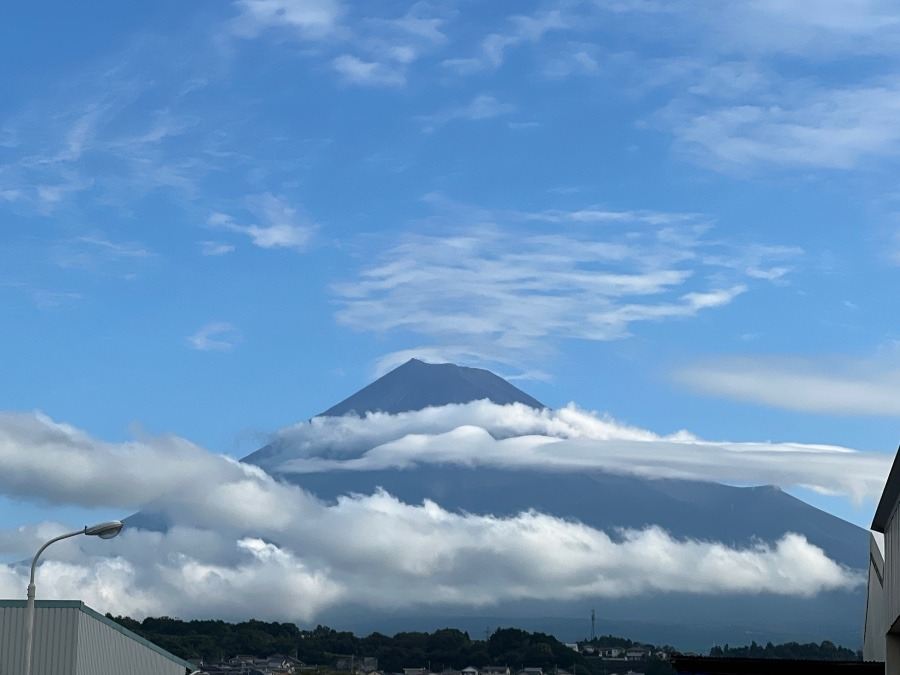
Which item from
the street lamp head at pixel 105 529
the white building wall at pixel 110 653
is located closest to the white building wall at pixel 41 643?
the white building wall at pixel 110 653

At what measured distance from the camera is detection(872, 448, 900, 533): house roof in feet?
88.3

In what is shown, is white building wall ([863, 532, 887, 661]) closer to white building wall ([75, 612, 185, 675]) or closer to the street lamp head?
the street lamp head

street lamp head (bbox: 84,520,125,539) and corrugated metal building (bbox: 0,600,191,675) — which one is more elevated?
street lamp head (bbox: 84,520,125,539)

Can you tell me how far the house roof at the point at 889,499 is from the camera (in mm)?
26902

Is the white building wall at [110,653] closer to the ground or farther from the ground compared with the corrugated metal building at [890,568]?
closer to the ground

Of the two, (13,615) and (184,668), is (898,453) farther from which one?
(184,668)

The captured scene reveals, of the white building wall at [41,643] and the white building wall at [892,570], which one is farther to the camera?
the white building wall at [41,643]

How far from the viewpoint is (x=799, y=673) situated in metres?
30.4

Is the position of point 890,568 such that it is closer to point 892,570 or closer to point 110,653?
point 892,570

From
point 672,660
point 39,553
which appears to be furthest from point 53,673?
point 672,660

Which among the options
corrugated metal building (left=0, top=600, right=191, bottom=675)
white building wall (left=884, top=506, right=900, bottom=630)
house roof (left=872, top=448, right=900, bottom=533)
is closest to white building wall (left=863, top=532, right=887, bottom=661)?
white building wall (left=884, top=506, right=900, bottom=630)

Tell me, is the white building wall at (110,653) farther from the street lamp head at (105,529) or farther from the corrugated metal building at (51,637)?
the street lamp head at (105,529)

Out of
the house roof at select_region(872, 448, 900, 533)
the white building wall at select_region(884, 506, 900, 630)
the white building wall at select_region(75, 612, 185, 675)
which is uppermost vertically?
the house roof at select_region(872, 448, 900, 533)

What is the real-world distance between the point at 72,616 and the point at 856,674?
2676cm
